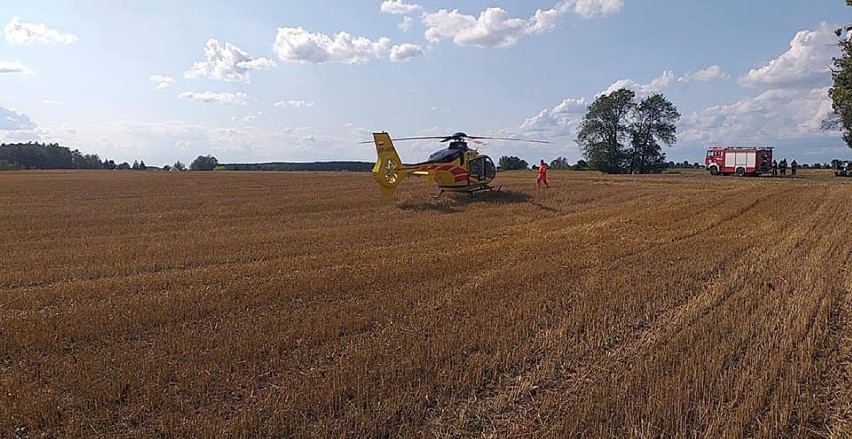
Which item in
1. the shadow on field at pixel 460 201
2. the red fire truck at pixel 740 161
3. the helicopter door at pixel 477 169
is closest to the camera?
the shadow on field at pixel 460 201

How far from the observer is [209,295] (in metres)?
8.64

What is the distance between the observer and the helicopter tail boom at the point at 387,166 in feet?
83.8

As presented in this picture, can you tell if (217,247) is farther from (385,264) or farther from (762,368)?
(762,368)

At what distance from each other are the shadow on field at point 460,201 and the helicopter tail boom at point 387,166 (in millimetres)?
1259

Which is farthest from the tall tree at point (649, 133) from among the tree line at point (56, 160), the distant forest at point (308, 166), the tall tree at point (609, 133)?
the tree line at point (56, 160)

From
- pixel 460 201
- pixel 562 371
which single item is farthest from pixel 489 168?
pixel 562 371

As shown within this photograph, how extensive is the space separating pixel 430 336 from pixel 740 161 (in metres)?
57.6

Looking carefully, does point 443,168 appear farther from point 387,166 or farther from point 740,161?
point 740,161

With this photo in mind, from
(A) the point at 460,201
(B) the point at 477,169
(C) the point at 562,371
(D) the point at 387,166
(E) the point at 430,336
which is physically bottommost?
(C) the point at 562,371

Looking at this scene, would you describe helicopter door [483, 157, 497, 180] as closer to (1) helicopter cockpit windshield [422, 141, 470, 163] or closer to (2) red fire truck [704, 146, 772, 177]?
(1) helicopter cockpit windshield [422, 141, 470, 163]

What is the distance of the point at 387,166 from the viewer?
25750mm

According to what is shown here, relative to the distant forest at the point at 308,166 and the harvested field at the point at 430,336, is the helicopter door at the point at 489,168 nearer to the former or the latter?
the harvested field at the point at 430,336

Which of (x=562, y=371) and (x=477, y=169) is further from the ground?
(x=477, y=169)

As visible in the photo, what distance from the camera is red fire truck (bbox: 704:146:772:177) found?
54.4 metres
